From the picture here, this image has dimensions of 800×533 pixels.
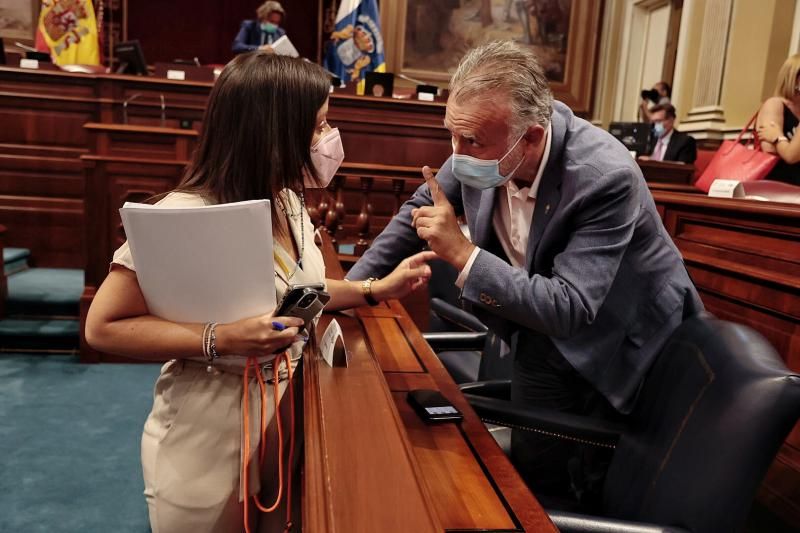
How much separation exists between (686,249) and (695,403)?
1729 millimetres

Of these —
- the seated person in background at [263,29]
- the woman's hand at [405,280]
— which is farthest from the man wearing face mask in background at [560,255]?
the seated person in background at [263,29]

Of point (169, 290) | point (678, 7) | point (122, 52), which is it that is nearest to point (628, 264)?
point (169, 290)

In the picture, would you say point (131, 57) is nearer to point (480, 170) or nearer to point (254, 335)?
point (480, 170)

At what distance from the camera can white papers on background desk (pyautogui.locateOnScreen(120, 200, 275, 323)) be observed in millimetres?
1041

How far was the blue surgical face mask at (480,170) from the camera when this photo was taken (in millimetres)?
1491

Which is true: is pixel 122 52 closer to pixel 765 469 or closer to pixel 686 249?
pixel 686 249

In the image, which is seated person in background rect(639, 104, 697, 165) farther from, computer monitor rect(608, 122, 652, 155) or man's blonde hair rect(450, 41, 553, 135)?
man's blonde hair rect(450, 41, 553, 135)

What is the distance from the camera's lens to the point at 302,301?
1.15 meters

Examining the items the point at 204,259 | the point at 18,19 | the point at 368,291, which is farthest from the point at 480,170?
the point at 18,19

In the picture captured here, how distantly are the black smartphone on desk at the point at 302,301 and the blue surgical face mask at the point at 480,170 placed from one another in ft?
1.66

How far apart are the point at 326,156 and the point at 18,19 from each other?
904 cm

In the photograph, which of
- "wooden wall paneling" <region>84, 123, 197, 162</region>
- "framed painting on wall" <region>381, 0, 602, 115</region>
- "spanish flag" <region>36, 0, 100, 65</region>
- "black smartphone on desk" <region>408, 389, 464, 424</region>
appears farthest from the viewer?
"framed painting on wall" <region>381, 0, 602, 115</region>

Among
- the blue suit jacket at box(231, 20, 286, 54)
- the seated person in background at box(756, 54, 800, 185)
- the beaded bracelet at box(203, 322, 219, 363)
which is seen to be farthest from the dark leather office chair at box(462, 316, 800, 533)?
the blue suit jacket at box(231, 20, 286, 54)

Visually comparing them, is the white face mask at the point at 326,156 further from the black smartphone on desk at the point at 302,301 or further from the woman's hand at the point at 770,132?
the woman's hand at the point at 770,132
